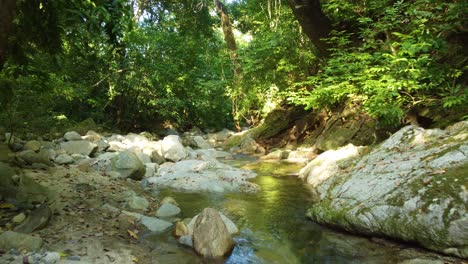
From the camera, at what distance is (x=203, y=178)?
26.3 feet

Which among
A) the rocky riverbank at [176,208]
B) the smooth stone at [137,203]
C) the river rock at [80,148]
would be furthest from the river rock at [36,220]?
the river rock at [80,148]

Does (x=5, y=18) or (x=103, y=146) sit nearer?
(x=5, y=18)

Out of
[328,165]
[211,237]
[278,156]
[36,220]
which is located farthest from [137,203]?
[278,156]

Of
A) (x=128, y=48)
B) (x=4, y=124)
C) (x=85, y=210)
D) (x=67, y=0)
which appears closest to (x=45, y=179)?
(x=85, y=210)

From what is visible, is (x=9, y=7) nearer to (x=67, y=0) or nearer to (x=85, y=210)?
(x=67, y=0)

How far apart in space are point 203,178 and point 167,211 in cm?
245

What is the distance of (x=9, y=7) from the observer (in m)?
2.70

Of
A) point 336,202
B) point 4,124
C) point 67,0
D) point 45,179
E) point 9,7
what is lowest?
point 336,202

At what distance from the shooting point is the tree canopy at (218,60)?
3.94 metres

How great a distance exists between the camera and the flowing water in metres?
3.94

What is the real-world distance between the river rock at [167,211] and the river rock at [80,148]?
4.11 m

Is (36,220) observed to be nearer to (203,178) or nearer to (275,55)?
(203,178)

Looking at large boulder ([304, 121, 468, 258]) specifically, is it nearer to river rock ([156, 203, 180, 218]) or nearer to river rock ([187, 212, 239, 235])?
river rock ([187, 212, 239, 235])

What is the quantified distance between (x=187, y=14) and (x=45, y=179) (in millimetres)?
14381
